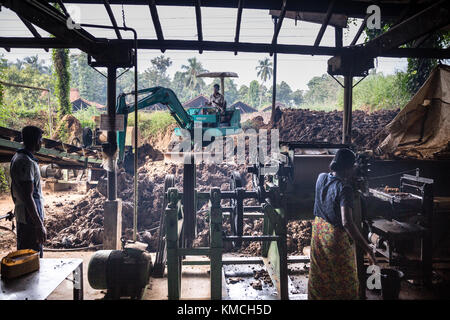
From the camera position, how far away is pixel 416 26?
15.3 ft

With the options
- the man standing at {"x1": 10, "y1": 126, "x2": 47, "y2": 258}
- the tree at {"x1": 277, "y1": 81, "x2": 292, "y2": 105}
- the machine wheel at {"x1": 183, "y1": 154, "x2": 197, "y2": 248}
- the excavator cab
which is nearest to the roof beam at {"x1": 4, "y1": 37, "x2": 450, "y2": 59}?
the machine wheel at {"x1": 183, "y1": 154, "x2": 197, "y2": 248}

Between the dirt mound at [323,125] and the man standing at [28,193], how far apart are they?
9.04 meters

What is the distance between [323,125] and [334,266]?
9.68m

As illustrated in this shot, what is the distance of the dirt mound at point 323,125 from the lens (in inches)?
410

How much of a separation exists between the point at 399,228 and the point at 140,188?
25.4 feet

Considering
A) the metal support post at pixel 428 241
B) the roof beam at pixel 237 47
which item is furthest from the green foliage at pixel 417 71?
the metal support post at pixel 428 241

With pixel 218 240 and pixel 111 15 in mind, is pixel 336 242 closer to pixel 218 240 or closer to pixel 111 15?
pixel 218 240

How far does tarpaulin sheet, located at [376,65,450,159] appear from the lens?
21.6 feet

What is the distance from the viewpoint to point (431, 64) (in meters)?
10.0

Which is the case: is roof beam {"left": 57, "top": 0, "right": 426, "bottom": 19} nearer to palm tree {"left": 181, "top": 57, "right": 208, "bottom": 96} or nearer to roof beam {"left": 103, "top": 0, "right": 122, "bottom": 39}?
roof beam {"left": 103, "top": 0, "right": 122, "bottom": 39}

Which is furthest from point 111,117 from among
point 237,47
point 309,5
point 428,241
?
point 428,241

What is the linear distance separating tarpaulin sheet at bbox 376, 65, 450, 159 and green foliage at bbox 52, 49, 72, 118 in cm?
1682

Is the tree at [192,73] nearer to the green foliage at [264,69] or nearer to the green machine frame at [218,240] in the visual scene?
the green foliage at [264,69]
